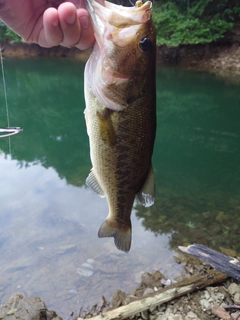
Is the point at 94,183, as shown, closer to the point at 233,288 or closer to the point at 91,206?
the point at 233,288

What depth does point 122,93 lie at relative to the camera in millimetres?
1601

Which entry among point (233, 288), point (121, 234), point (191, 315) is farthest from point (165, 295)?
point (121, 234)

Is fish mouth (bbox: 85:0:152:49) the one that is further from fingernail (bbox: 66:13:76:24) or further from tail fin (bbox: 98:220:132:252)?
tail fin (bbox: 98:220:132:252)

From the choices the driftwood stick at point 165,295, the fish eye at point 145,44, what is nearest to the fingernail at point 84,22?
the fish eye at point 145,44

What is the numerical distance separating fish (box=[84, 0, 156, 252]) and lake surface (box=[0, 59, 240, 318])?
3.11 m

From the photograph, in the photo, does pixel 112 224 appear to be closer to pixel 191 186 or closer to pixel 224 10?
pixel 191 186

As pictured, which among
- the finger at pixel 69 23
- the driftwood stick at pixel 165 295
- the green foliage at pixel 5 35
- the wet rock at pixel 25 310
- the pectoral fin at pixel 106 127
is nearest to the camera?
the finger at pixel 69 23

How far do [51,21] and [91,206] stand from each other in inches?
210

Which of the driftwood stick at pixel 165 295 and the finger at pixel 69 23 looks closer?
the finger at pixel 69 23

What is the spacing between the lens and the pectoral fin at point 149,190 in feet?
6.14

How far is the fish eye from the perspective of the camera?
1551 mm

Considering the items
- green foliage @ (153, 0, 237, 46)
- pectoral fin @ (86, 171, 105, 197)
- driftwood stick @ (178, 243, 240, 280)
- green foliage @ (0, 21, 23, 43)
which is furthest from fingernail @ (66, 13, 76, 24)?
green foliage @ (0, 21, 23, 43)

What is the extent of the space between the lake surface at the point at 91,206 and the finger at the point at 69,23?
3.65m

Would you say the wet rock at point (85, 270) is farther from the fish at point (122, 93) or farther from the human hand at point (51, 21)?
the human hand at point (51, 21)
